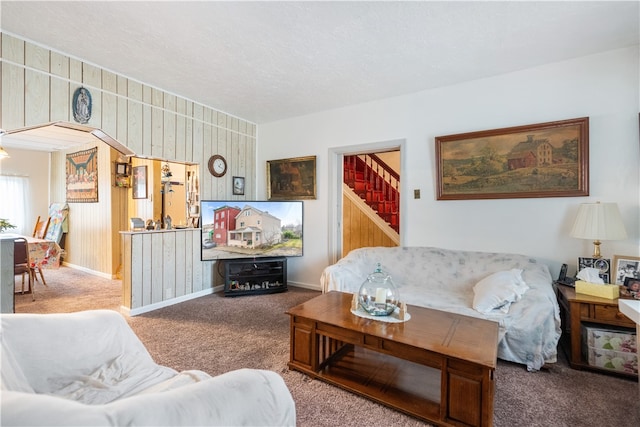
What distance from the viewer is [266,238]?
13.7 feet

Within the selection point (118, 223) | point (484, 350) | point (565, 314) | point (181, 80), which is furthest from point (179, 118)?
point (565, 314)

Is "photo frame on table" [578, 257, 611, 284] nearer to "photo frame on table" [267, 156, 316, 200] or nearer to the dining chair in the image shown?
"photo frame on table" [267, 156, 316, 200]

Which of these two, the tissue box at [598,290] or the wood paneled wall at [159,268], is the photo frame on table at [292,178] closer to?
the wood paneled wall at [159,268]

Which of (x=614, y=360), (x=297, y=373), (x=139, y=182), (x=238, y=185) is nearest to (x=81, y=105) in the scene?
(x=238, y=185)

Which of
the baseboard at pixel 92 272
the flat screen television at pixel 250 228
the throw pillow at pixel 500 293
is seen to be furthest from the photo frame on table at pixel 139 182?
the throw pillow at pixel 500 293

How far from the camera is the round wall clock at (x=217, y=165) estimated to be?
4191mm

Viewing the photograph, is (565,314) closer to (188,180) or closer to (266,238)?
(266,238)

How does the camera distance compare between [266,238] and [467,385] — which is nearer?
[467,385]

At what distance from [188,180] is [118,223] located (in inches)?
82.5

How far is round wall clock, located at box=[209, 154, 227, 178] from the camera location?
4191mm

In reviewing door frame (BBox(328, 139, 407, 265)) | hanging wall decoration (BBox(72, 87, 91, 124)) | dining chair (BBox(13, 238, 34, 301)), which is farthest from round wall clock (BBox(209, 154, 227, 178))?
dining chair (BBox(13, 238, 34, 301))

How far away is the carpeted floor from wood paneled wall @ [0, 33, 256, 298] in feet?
3.04

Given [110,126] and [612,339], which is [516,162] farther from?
[110,126]

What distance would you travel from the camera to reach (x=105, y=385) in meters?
1.20
